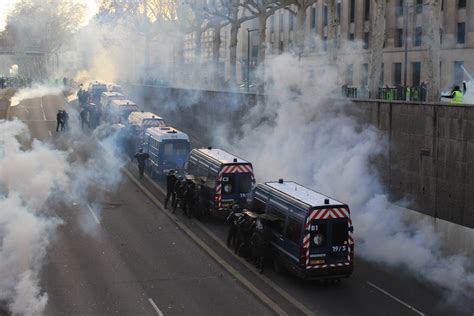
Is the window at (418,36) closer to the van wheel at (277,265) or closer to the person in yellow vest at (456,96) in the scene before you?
the person in yellow vest at (456,96)

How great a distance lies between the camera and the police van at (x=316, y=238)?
15453mm

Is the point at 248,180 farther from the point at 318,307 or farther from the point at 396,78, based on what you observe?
the point at 396,78

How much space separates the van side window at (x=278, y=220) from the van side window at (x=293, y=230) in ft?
0.95

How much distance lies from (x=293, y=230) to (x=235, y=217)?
2883 millimetres

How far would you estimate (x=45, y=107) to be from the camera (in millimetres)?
58344

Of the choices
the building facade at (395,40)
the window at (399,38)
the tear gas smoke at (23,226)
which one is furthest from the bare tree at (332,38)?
the tear gas smoke at (23,226)

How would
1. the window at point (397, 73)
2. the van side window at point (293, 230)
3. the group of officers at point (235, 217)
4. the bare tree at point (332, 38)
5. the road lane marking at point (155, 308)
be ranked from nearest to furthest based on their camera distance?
the road lane marking at point (155, 308), the van side window at point (293, 230), the group of officers at point (235, 217), the bare tree at point (332, 38), the window at point (397, 73)

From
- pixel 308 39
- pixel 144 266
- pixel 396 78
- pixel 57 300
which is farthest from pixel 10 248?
pixel 308 39

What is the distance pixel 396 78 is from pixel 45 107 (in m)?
31.5

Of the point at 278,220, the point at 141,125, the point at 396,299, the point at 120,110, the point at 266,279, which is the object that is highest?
the point at 120,110

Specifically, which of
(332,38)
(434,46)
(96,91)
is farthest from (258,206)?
(96,91)

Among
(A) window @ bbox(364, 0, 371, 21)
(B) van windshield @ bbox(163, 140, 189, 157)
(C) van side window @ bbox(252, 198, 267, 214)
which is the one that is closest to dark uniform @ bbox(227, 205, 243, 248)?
(C) van side window @ bbox(252, 198, 267, 214)

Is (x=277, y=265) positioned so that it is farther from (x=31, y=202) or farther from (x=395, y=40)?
(x=395, y=40)

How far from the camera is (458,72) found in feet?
150
